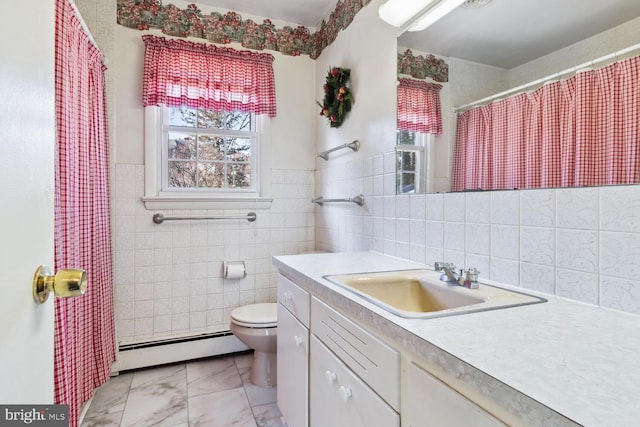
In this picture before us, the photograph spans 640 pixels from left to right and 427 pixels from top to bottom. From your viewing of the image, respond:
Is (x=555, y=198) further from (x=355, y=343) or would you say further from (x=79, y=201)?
(x=79, y=201)

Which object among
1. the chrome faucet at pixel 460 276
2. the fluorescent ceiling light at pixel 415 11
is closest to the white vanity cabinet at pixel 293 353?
the chrome faucet at pixel 460 276

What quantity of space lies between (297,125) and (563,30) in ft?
6.50

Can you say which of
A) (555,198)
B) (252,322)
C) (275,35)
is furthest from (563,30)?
(275,35)

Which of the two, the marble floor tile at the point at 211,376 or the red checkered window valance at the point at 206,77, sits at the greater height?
the red checkered window valance at the point at 206,77

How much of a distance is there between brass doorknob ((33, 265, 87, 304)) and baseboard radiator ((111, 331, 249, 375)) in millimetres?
2036

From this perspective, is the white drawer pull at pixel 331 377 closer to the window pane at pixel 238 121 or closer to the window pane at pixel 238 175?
the window pane at pixel 238 175

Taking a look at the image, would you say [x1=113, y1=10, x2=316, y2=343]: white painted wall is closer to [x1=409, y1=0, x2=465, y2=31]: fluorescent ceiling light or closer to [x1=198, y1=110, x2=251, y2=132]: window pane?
[x1=198, y1=110, x2=251, y2=132]: window pane

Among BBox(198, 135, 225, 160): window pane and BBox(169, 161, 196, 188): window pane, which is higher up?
BBox(198, 135, 225, 160): window pane

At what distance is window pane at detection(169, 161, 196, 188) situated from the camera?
2.47 m

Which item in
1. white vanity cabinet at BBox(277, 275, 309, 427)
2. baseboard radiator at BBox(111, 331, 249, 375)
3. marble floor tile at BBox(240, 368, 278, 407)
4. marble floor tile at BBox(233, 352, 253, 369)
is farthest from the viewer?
marble floor tile at BBox(233, 352, 253, 369)

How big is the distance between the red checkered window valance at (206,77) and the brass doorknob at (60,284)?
2.04 m

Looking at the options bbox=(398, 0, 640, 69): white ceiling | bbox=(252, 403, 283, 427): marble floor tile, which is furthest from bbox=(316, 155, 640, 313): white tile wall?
bbox=(252, 403, 283, 427): marble floor tile

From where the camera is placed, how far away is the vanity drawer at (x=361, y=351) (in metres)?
0.80

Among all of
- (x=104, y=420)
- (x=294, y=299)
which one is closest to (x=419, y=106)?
(x=294, y=299)
